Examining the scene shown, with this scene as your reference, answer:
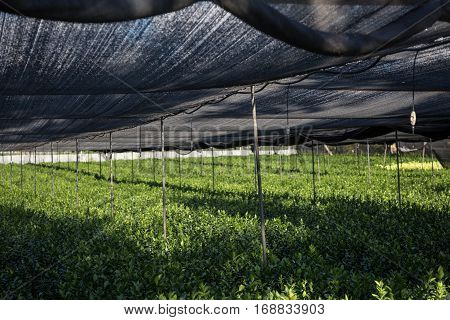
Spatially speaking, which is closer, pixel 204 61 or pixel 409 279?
pixel 204 61

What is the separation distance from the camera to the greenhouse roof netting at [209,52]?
2.51 meters

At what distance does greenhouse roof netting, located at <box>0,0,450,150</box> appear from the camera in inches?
98.9

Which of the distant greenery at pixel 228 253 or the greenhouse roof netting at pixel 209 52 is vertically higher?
the greenhouse roof netting at pixel 209 52

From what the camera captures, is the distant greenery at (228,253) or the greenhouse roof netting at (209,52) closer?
the greenhouse roof netting at (209,52)

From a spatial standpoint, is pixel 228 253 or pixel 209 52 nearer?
pixel 209 52

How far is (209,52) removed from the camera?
356 centimetres

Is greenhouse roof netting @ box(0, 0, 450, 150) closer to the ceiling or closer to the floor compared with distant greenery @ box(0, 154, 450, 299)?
closer to the ceiling

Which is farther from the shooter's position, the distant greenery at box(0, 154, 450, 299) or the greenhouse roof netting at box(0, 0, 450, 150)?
the distant greenery at box(0, 154, 450, 299)

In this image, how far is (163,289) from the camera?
16.1 feet

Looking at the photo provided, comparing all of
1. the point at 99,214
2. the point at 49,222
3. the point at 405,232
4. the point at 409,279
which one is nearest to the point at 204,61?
Answer: the point at 409,279

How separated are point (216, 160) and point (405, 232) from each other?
110ft

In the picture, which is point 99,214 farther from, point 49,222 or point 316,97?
point 316,97

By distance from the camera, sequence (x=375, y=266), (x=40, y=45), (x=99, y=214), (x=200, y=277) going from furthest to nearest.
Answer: (x=99, y=214) → (x=375, y=266) → (x=200, y=277) → (x=40, y=45)

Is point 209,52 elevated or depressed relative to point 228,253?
elevated
